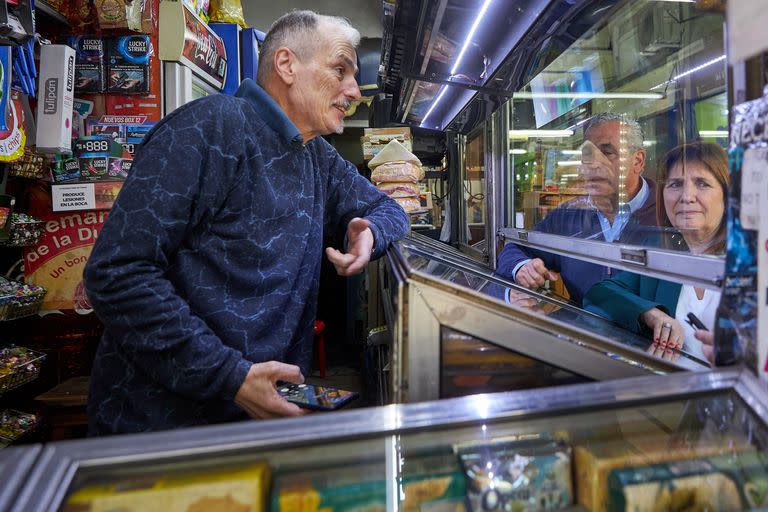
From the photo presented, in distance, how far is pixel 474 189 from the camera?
362cm

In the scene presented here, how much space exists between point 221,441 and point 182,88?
2.67 meters

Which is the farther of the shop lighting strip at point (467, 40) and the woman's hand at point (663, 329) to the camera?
the shop lighting strip at point (467, 40)

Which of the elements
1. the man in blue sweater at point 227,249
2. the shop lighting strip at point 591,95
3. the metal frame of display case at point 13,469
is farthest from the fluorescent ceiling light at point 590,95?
the metal frame of display case at point 13,469

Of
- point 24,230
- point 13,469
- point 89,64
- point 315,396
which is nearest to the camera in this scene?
point 13,469

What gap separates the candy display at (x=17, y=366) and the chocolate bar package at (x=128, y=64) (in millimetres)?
1441

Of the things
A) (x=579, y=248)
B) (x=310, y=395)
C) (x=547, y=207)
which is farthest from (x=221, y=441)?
(x=547, y=207)

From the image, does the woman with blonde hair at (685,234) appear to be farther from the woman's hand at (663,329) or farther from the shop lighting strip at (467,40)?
the shop lighting strip at (467,40)

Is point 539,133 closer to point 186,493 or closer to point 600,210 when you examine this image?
point 600,210

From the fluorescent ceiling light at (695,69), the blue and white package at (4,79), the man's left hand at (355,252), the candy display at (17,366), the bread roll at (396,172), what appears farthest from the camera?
the bread roll at (396,172)

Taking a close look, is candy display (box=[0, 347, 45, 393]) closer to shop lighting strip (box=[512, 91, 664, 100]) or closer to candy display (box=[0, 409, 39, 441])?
candy display (box=[0, 409, 39, 441])

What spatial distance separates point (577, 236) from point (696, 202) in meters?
0.55

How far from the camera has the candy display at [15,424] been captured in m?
2.28

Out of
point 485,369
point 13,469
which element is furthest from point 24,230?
point 485,369

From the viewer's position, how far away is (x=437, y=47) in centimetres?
236
